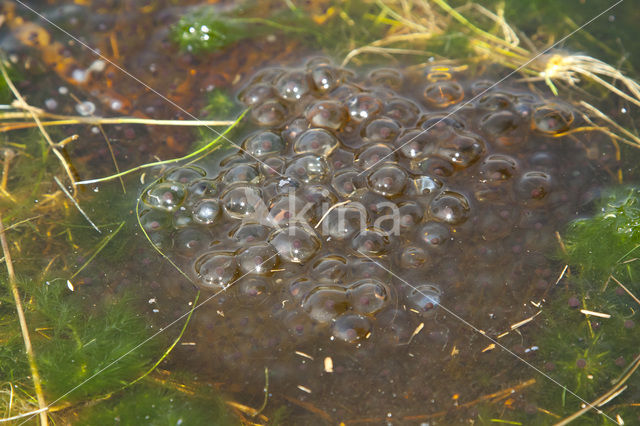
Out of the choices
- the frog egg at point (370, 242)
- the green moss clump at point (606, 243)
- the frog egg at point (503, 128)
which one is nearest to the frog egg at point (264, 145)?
the frog egg at point (370, 242)

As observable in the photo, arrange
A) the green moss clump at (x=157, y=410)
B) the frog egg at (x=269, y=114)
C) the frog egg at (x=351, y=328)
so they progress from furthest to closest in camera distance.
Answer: the frog egg at (x=269, y=114) → the frog egg at (x=351, y=328) → the green moss clump at (x=157, y=410)

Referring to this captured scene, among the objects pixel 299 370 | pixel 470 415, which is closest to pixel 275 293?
pixel 299 370

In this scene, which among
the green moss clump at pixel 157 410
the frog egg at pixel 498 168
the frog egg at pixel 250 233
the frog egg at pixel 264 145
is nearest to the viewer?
the green moss clump at pixel 157 410

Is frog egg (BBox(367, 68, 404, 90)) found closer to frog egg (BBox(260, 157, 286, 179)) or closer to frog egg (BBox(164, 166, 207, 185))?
frog egg (BBox(260, 157, 286, 179))

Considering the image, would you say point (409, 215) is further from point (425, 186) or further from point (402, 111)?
point (402, 111)

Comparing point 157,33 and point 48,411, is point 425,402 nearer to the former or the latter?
point 48,411

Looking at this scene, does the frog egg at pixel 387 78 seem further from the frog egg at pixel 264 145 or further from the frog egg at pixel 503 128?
the frog egg at pixel 264 145

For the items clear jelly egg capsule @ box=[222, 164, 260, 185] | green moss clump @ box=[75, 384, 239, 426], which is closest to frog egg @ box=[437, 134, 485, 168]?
clear jelly egg capsule @ box=[222, 164, 260, 185]
